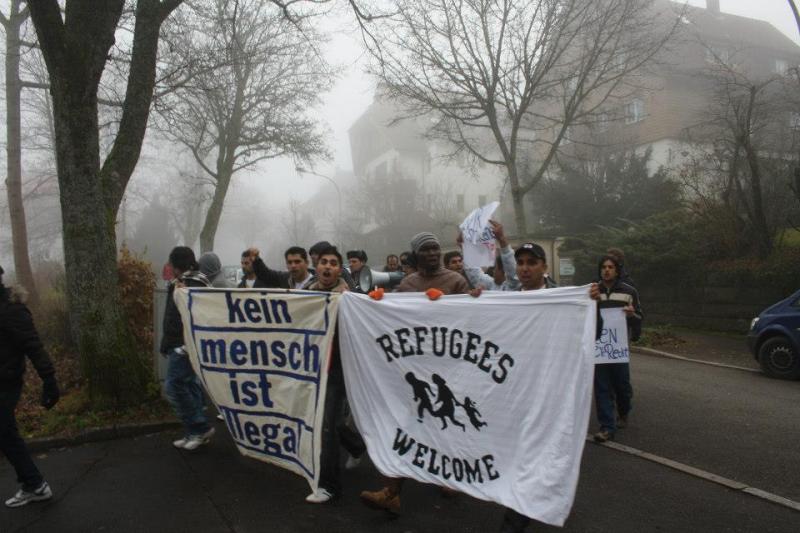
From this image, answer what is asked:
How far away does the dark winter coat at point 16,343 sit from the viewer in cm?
452

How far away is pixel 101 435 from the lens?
6.37 meters

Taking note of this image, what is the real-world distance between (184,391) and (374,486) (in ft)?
6.62

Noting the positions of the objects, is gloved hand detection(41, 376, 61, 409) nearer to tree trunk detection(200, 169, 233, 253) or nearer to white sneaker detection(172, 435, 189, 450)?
white sneaker detection(172, 435, 189, 450)

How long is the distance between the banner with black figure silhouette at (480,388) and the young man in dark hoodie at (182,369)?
188 centimetres

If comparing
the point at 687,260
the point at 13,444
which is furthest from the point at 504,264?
the point at 687,260

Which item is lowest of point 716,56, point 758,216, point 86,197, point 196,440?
point 196,440

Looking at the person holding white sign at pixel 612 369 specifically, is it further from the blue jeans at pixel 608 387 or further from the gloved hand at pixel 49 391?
the gloved hand at pixel 49 391

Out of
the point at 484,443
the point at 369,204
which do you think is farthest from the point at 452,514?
the point at 369,204

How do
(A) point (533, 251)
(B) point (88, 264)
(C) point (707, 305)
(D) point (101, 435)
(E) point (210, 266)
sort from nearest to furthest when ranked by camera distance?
(A) point (533, 251), (D) point (101, 435), (B) point (88, 264), (E) point (210, 266), (C) point (707, 305)

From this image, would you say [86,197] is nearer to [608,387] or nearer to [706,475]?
[608,387]

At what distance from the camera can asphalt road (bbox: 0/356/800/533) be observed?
421 cm

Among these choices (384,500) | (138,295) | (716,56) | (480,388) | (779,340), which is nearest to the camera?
(480,388)

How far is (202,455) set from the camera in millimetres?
5785

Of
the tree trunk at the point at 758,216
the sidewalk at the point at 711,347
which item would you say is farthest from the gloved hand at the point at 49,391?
the tree trunk at the point at 758,216
